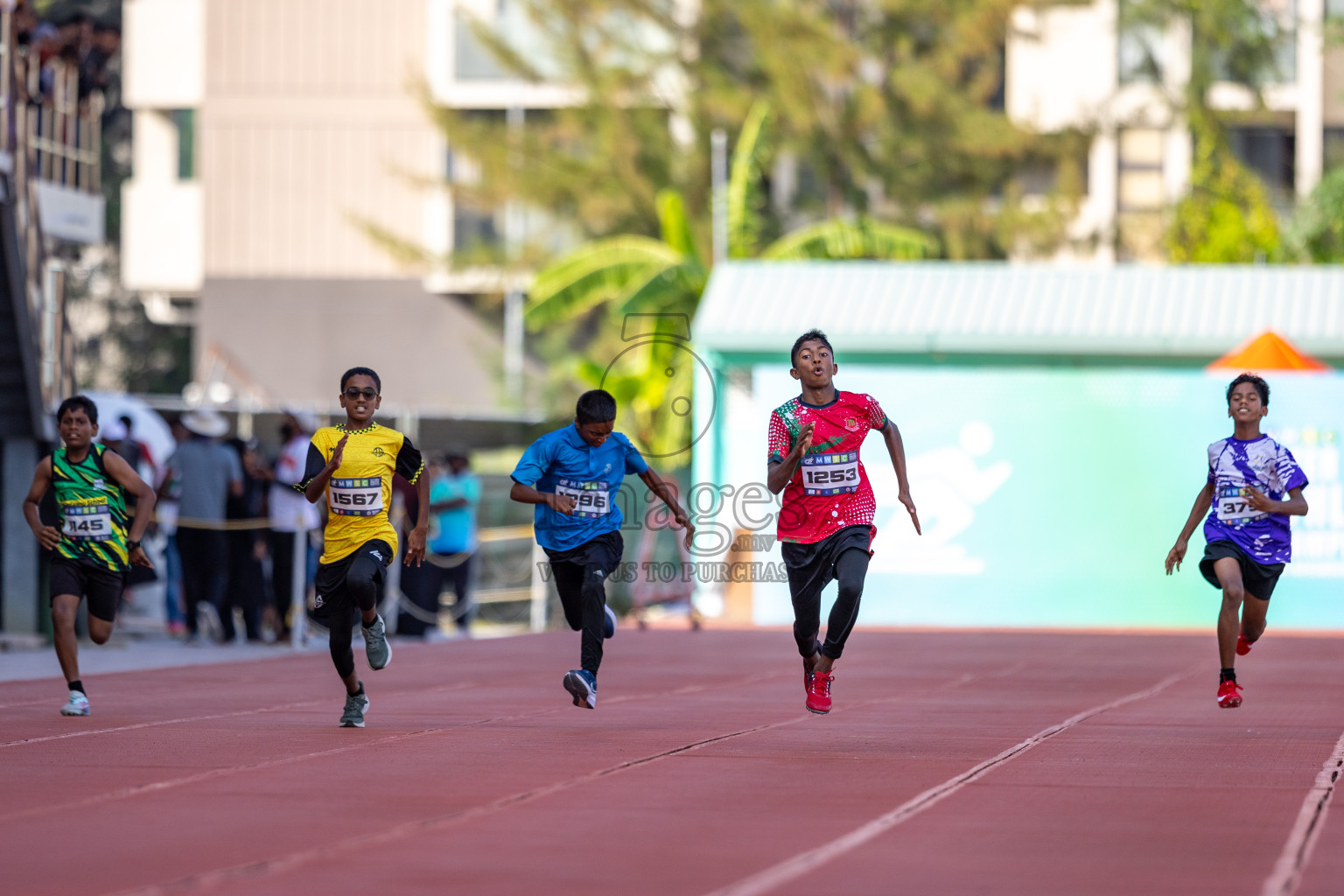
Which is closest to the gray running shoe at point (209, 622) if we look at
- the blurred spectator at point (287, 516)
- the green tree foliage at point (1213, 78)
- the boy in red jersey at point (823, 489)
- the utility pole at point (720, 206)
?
the blurred spectator at point (287, 516)

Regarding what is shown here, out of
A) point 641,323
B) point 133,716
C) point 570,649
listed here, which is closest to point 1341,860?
point 133,716

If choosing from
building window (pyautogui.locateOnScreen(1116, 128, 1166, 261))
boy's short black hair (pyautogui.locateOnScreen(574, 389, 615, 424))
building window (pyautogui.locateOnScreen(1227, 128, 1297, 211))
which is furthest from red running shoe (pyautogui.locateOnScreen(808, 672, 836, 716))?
building window (pyautogui.locateOnScreen(1227, 128, 1297, 211))

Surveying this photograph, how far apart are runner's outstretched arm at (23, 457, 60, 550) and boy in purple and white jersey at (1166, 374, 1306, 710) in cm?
608

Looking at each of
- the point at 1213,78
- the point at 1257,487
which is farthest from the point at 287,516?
the point at 1213,78

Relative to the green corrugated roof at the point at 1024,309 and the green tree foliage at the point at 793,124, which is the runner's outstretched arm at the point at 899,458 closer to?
the green corrugated roof at the point at 1024,309

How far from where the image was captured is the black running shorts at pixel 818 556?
35.0ft

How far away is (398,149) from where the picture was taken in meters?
43.6

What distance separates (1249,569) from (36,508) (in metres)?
6.68

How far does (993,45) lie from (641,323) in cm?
1127

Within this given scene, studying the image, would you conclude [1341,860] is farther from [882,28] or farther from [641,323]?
[882,28]

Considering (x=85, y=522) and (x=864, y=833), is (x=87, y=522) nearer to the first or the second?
(x=85, y=522)

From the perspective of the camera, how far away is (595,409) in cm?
1117

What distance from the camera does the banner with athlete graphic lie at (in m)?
23.0

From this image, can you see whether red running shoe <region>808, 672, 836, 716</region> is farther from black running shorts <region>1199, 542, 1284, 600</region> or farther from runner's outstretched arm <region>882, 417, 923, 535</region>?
black running shorts <region>1199, 542, 1284, 600</region>
